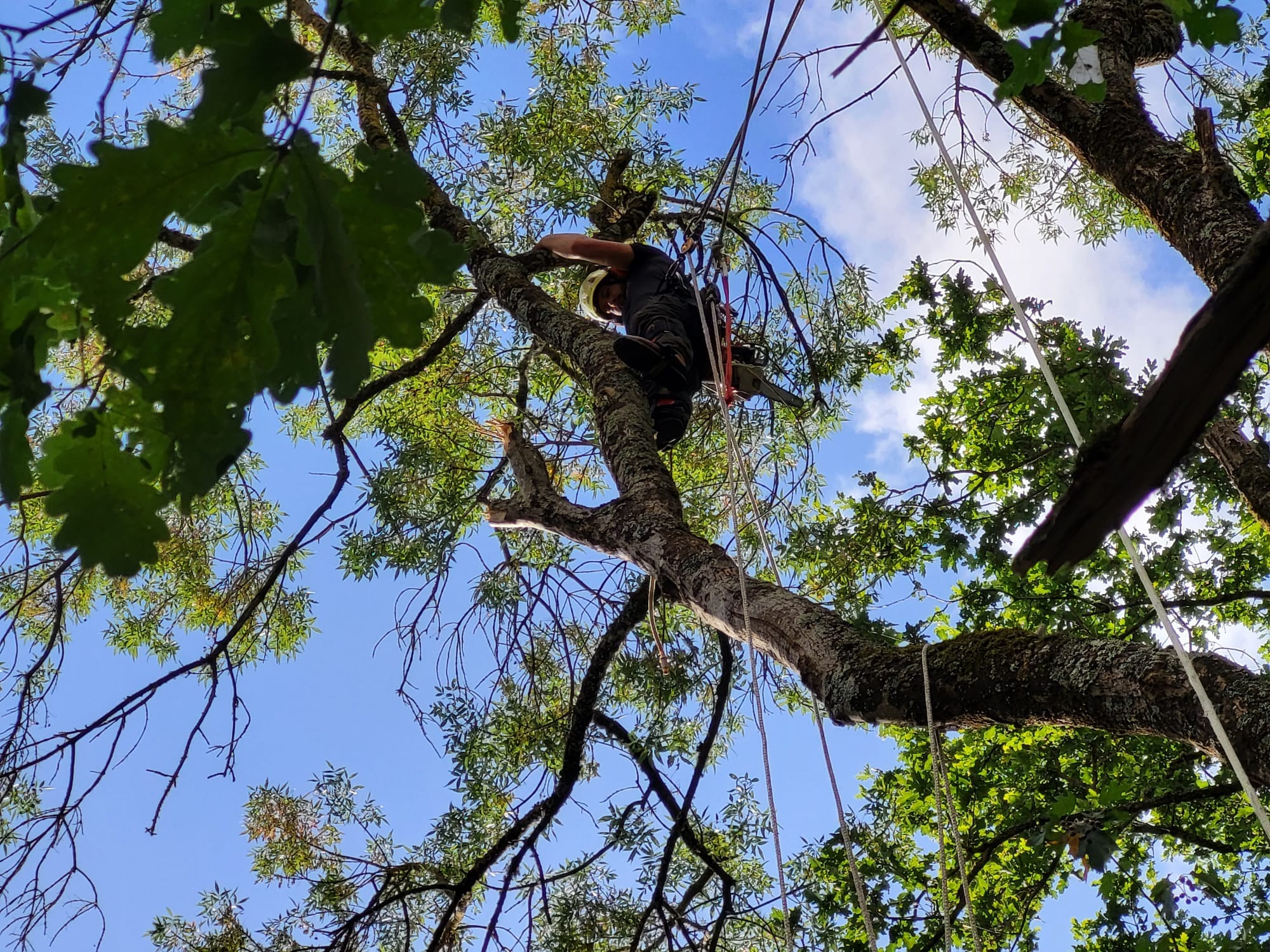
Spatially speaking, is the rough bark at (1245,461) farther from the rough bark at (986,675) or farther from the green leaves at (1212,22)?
the green leaves at (1212,22)

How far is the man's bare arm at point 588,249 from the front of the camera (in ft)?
15.5

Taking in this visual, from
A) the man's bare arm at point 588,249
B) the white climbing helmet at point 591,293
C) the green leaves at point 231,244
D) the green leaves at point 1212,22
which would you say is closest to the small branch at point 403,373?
the man's bare arm at point 588,249

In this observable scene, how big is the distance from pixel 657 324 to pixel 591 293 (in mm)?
988

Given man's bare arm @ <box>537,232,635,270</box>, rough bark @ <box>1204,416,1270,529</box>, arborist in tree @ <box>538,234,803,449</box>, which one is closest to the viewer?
rough bark @ <box>1204,416,1270,529</box>

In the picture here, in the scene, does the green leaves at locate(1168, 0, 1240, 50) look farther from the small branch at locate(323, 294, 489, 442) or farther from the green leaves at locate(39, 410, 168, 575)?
the small branch at locate(323, 294, 489, 442)

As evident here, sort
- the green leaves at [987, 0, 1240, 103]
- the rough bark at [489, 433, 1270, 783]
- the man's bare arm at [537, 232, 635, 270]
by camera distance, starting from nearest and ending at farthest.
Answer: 1. the green leaves at [987, 0, 1240, 103]
2. the rough bark at [489, 433, 1270, 783]
3. the man's bare arm at [537, 232, 635, 270]

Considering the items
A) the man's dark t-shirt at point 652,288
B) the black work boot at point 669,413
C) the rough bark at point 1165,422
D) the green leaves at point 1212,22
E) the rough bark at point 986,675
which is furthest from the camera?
the man's dark t-shirt at point 652,288

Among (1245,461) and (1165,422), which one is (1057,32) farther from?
(1245,461)

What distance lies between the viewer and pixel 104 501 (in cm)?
109

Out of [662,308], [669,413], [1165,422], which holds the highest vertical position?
[662,308]

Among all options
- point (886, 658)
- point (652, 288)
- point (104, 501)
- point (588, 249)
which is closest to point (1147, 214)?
point (886, 658)

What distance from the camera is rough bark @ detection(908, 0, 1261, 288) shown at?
110 inches

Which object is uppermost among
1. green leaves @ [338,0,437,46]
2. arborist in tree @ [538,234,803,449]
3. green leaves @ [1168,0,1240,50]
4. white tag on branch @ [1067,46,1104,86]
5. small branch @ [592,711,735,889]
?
arborist in tree @ [538,234,803,449]

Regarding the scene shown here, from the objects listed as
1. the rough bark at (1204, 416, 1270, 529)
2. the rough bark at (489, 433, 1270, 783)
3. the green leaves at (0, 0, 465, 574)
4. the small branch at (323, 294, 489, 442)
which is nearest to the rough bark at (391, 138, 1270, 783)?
the rough bark at (489, 433, 1270, 783)
